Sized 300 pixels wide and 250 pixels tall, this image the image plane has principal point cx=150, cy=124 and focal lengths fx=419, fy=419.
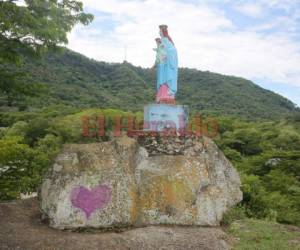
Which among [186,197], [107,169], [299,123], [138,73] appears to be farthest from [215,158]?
[138,73]

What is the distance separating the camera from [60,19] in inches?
335

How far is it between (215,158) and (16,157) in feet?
16.5

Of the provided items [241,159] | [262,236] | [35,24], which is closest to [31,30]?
[35,24]

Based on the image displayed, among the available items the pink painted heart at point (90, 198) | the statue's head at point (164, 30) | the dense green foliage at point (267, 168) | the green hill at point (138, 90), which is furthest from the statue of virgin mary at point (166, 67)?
the green hill at point (138, 90)

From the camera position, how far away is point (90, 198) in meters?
8.12

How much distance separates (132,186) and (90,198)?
89 cm

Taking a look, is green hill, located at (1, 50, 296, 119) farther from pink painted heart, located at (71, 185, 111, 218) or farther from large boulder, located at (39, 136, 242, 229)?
pink painted heart, located at (71, 185, 111, 218)

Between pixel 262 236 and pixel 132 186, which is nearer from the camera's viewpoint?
pixel 262 236

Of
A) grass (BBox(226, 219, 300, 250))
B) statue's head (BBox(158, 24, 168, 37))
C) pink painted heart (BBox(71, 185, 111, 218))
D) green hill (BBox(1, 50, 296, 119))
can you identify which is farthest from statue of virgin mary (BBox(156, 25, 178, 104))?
green hill (BBox(1, 50, 296, 119))

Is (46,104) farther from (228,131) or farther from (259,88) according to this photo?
(259,88)

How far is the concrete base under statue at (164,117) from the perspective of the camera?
9922mm

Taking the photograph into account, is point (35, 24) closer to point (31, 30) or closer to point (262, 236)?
point (31, 30)

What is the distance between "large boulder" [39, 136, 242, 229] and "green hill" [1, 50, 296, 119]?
1638 inches

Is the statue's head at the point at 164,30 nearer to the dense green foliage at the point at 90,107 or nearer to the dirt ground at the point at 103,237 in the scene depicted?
the dense green foliage at the point at 90,107
